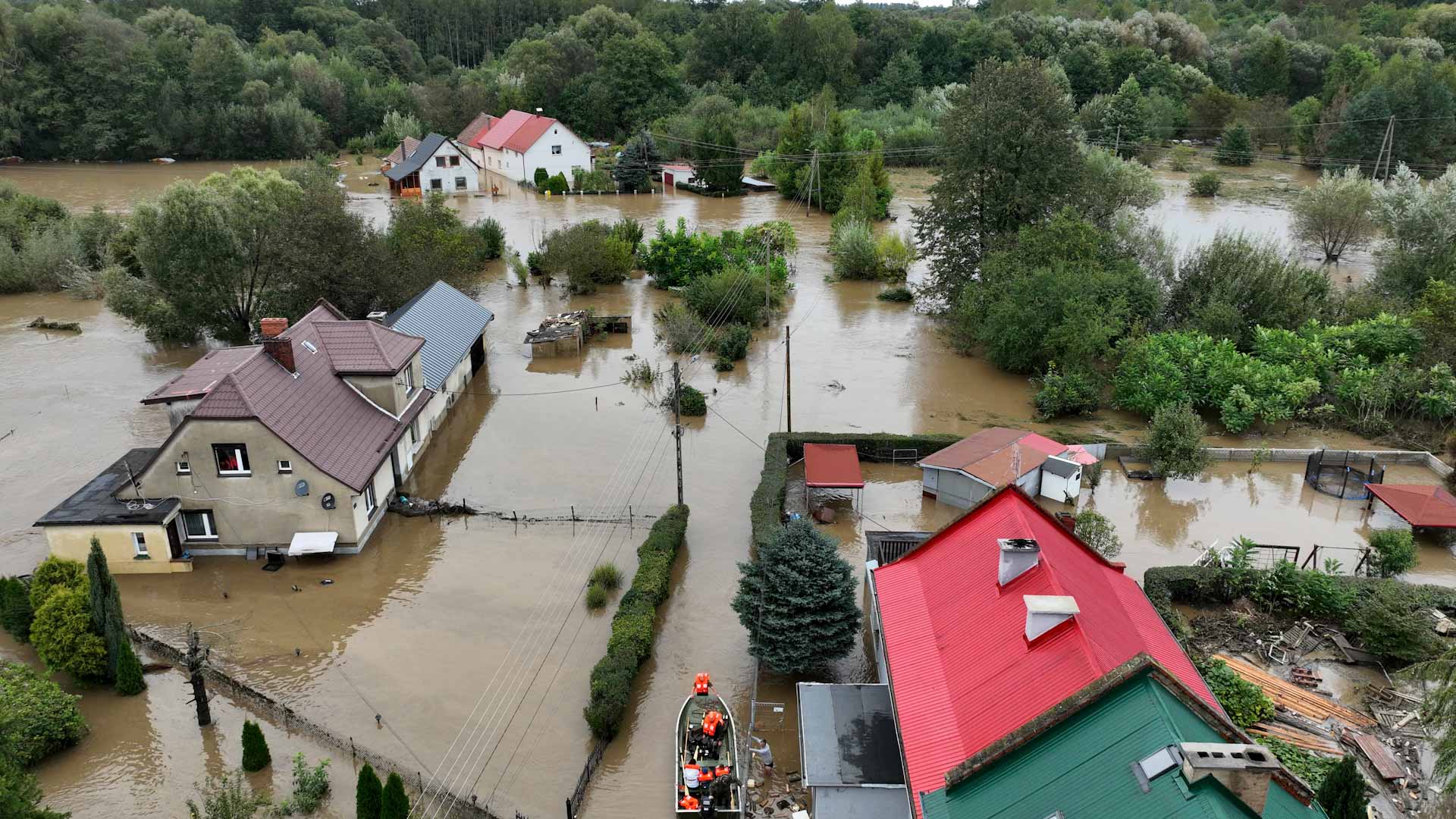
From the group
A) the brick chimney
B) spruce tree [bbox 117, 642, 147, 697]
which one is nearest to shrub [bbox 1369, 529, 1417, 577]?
the brick chimney

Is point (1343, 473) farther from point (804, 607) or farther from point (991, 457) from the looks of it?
point (804, 607)

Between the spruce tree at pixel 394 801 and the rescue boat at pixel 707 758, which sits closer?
the spruce tree at pixel 394 801

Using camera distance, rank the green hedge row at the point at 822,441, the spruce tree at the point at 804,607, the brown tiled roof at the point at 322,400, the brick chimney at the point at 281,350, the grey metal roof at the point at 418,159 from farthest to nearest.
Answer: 1. the grey metal roof at the point at 418,159
2. the green hedge row at the point at 822,441
3. the brick chimney at the point at 281,350
4. the brown tiled roof at the point at 322,400
5. the spruce tree at the point at 804,607

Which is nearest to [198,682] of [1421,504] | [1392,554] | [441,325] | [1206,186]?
[441,325]

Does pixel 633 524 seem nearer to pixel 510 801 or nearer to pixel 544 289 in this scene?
pixel 510 801

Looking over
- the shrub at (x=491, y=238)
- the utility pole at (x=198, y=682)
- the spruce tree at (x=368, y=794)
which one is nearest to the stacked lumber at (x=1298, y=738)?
the spruce tree at (x=368, y=794)

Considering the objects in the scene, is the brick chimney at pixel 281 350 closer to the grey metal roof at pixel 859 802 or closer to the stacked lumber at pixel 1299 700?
the grey metal roof at pixel 859 802
